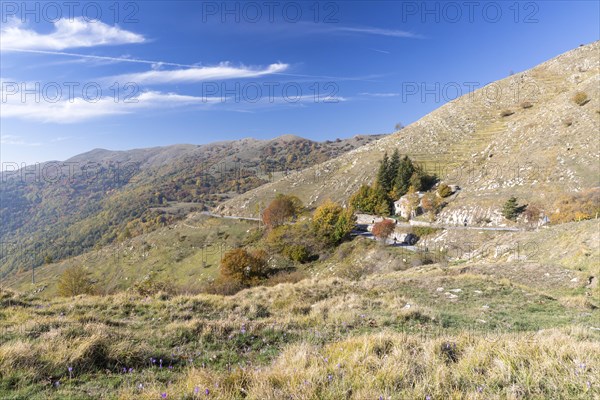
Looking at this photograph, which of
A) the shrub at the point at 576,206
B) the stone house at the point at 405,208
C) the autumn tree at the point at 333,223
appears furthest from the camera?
the autumn tree at the point at 333,223

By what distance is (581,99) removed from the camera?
5841 centimetres

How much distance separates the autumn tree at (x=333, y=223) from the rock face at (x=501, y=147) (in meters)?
15.8

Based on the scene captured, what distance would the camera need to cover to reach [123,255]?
302 feet

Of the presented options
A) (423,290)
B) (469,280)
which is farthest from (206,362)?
(469,280)

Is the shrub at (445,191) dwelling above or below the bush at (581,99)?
below

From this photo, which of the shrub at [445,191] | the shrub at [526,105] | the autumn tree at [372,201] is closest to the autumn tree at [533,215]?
the shrub at [445,191]

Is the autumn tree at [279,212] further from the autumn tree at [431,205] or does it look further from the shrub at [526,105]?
the shrub at [526,105]

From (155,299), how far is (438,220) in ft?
156

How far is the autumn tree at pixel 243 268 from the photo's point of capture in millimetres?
51250

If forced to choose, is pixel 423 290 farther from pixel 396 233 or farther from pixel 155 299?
pixel 396 233

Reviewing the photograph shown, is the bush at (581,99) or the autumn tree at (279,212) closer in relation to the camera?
the bush at (581,99)

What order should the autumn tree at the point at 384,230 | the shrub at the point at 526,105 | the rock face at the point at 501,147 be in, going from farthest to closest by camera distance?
the shrub at the point at 526,105
the autumn tree at the point at 384,230
the rock face at the point at 501,147

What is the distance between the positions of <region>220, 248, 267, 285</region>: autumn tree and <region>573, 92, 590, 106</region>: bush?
7057cm

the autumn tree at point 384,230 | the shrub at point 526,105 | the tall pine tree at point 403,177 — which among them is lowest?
the autumn tree at point 384,230
